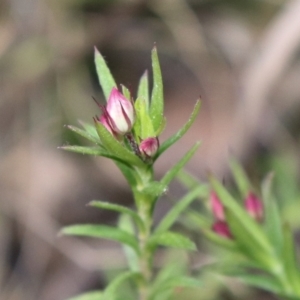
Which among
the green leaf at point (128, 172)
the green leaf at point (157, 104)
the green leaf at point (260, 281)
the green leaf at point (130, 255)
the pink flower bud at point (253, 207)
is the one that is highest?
the green leaf at point (157, 104)

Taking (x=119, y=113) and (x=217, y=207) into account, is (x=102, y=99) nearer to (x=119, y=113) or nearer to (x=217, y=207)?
(x=217, y=207)

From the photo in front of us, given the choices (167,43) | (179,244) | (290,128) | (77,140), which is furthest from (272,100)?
(179,244)

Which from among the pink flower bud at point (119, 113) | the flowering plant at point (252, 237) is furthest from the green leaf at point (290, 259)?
the pink flower bud at point (119, 113)

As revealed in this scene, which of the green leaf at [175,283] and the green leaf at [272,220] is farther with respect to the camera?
the green leaf at [272,220]

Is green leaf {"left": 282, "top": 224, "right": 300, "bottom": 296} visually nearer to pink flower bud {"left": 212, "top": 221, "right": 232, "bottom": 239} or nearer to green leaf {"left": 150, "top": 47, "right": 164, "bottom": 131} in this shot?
pink flower bud {"left": 212, "top": 221, "right": 232, "bottom": 239}

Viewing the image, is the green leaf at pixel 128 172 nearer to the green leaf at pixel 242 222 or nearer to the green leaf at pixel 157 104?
the green leaf at pixel 157 104

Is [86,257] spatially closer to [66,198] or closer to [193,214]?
[66,198]

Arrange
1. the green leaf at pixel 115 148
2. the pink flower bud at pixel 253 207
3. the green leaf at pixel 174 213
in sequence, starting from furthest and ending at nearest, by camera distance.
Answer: the pink flower bud at pixel 253 207 < the green leaf at pixel 174 213 < the green leaf at pixel 115 148

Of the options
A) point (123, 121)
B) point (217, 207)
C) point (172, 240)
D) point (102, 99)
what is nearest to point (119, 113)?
point (123, 121)
